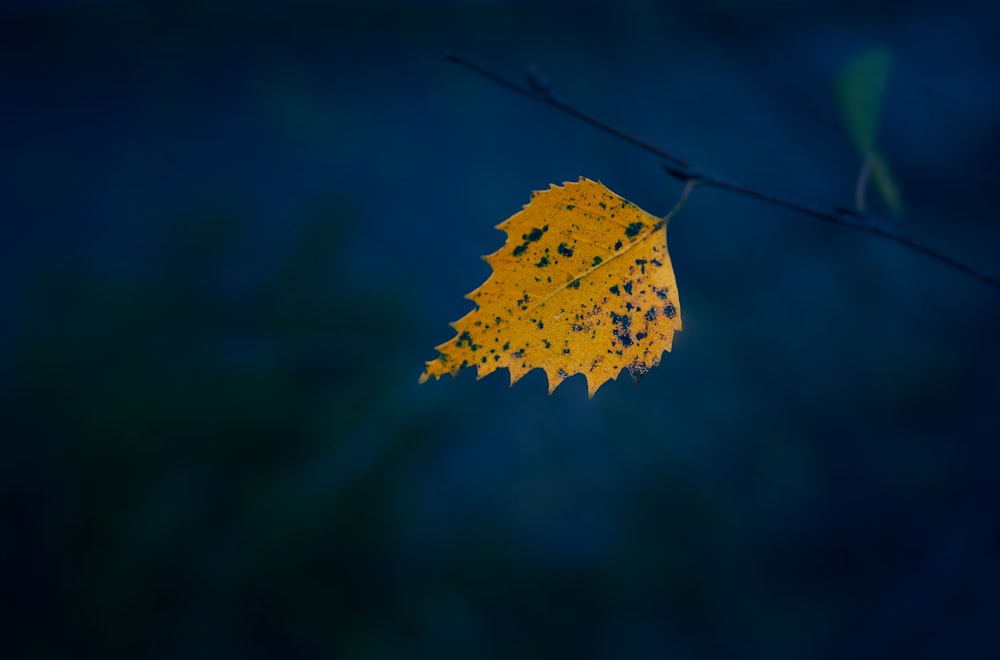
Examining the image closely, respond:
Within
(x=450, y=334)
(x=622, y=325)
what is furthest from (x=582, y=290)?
(x=450, y=334)

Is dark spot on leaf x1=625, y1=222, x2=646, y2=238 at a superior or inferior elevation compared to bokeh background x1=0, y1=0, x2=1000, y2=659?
inferior

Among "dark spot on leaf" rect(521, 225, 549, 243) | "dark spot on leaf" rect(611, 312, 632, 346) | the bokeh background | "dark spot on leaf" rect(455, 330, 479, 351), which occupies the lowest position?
"dark spot on leaf" rect(455, 330, 479, 351)

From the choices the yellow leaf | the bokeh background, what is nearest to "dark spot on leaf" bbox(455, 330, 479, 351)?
the yellow leaf

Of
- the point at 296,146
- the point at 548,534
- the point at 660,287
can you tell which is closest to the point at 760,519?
the point at 548,534

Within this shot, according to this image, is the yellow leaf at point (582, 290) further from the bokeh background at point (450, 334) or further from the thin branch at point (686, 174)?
the bokeh background at point (450, 334)

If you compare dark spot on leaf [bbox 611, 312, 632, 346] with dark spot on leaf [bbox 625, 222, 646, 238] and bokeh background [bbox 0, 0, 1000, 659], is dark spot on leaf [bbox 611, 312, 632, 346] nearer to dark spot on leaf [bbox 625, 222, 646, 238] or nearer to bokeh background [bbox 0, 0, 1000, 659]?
dark spot on leaf [bbox 625, 222, 646, 238]

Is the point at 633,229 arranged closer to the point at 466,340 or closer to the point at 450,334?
the point at 466,340

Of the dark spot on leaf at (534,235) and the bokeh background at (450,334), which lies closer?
the dark spot on leaf at (534,235)

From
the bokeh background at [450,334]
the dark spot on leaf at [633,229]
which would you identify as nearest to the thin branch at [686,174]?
the dark spot on leaf at [633,229]
